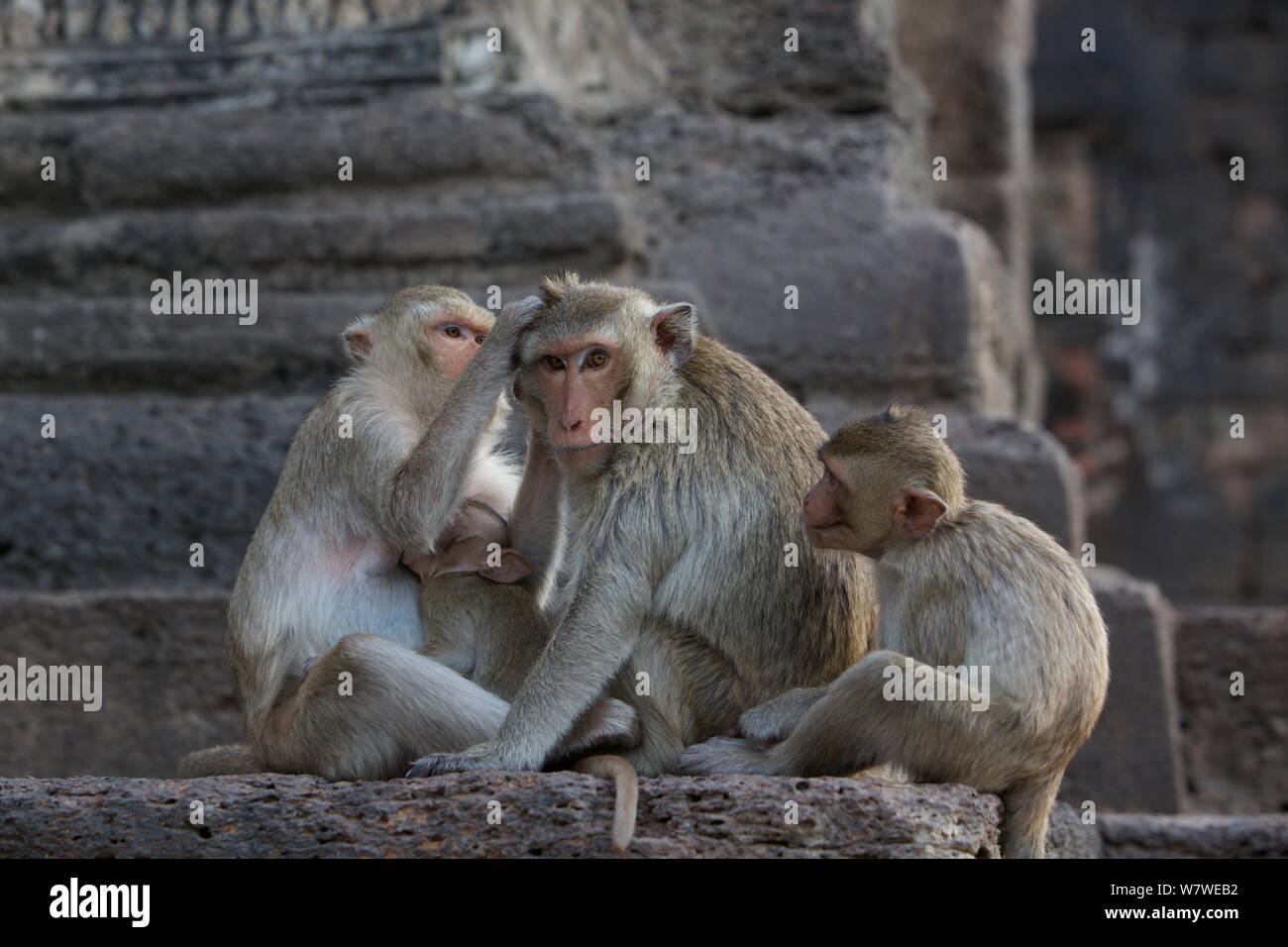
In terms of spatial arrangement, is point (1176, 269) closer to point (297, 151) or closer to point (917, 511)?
point (297, 151)

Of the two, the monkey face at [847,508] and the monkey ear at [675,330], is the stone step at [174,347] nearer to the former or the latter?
the monkey ear at [675,330]

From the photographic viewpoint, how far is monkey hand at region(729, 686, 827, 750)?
4027 mm

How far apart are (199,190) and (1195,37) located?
45.8 feet

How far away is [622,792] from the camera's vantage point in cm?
364

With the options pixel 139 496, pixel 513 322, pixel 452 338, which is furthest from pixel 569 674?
pixel 139 496

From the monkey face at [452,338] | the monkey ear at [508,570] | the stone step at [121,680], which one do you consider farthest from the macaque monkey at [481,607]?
the stone step at [121,680]

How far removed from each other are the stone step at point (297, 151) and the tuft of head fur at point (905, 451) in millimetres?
2557

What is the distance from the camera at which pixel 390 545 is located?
176 inches

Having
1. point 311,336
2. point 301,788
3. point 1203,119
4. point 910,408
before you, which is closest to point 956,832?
point 910,408

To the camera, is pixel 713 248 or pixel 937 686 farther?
pixel 713 248

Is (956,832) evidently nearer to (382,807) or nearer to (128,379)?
(382,807)

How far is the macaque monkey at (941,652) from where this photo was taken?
385cm

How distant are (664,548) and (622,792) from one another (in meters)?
0.70

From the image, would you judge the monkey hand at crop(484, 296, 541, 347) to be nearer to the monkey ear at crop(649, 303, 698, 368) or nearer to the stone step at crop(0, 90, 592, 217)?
the monkey ear at crop(649, 303, 698, 368)
